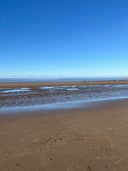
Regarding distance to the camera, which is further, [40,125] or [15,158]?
[40,125]

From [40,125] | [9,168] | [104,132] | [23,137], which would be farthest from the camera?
[40,125]

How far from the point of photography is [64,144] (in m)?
6.62

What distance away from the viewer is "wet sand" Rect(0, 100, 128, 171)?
206 inches

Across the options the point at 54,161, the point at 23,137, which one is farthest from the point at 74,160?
the point at 23,137

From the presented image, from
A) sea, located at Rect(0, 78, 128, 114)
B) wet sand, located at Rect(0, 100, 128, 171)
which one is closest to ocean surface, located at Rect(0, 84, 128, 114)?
sea, located at Rect(0, 78, 128, 114)

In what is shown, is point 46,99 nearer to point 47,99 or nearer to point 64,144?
point 47,99

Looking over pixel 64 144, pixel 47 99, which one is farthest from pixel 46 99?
pixel 64 144

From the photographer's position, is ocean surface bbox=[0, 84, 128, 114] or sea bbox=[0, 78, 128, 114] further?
ocean surface bbox=[0, 84, 128, 114]

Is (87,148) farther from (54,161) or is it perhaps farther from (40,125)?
(40,125)

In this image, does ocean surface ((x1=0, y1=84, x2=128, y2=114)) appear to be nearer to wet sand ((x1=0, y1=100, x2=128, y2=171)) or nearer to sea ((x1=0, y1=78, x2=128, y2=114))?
sea ((x1=0, y1=78, x2=128, y2=114))

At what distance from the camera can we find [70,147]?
6.38 meters

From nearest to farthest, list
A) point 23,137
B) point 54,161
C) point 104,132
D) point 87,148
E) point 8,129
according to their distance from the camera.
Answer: point 54,161
point 87,148
point 23,137
point 104,132
point 8,129

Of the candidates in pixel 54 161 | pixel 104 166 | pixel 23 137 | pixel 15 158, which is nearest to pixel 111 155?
pixel 104 166

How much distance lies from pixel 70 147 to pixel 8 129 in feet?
11.8
